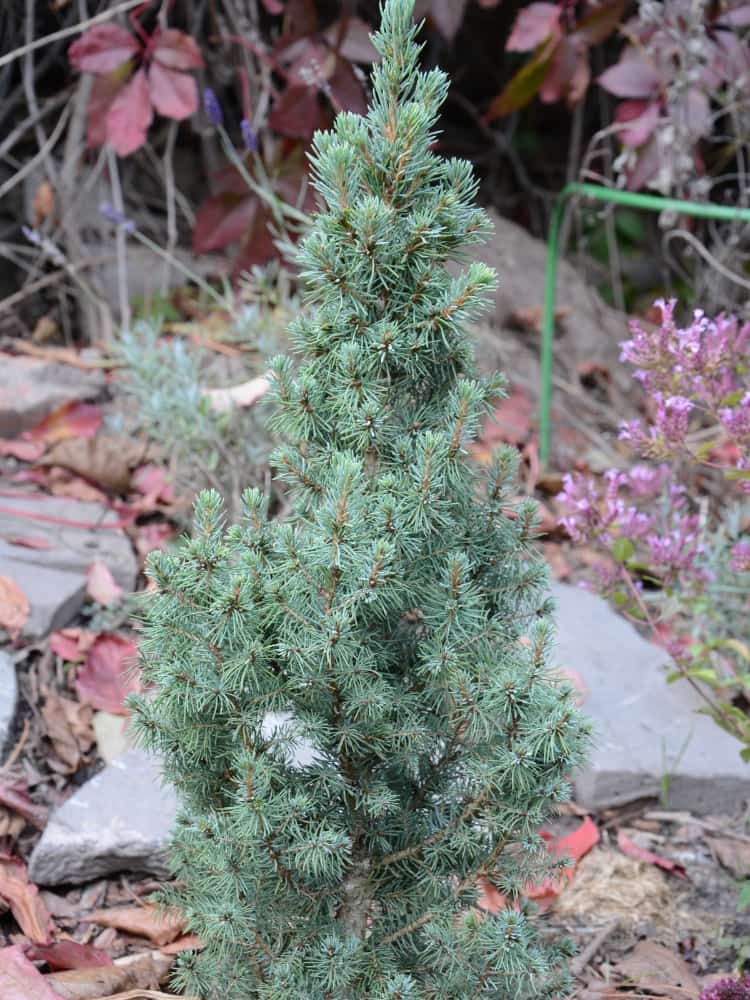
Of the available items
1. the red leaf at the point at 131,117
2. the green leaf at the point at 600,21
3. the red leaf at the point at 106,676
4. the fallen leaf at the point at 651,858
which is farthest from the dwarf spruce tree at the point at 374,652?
the green leaf at the point at 600,21

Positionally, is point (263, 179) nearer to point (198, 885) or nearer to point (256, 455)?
point (256, 455)

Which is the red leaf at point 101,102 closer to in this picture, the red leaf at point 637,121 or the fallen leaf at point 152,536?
the fallen leaf at point 152,536

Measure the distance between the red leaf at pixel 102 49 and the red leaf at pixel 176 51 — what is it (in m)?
0.08

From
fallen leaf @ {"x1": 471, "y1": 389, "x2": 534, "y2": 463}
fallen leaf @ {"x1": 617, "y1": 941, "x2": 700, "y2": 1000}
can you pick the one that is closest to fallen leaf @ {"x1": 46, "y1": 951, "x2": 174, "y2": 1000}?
fallen leaf @ {"x1": 617, "y1": 941, "x2": 700, "y2": 1000}

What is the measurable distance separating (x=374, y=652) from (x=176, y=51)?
259 centimetres

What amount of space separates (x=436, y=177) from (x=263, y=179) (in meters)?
2.00

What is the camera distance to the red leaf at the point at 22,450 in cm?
314

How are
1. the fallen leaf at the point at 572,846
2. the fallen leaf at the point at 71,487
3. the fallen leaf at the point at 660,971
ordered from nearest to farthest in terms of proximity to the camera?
1. the fallen leaf at the point at 660,971
2. the fallen leaf at the point at 572,846
3. the fallen leaf at the point at 71,487

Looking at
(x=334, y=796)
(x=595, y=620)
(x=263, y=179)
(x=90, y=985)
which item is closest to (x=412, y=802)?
(x=334, y=796)

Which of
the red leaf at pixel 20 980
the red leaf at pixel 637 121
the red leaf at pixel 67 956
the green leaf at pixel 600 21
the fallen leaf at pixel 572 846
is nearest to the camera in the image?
the red leaf at pixel 20 980

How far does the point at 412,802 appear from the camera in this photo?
5.08ft

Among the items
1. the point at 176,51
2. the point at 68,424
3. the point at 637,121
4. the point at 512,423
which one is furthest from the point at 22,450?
the point at 637,121

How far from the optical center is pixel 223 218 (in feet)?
11.9

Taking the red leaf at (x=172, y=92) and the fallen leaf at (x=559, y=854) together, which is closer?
the fallen leaf at (x=559, y=854)
